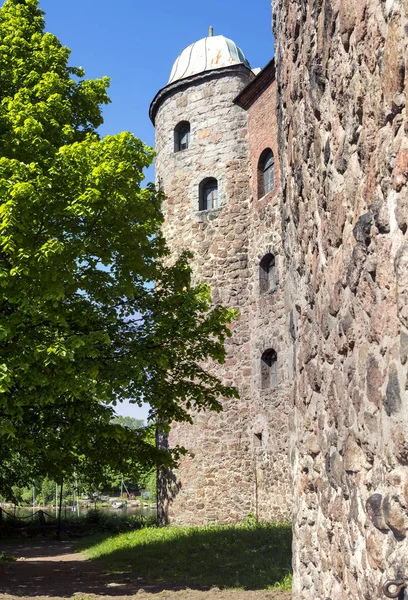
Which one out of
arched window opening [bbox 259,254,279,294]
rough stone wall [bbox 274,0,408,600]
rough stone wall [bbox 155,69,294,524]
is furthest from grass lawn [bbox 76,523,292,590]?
arched window opening [bbox 259,254,279,294]

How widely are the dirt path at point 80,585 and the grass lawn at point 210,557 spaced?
0.39 meters

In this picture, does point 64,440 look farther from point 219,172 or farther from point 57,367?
point 219,172

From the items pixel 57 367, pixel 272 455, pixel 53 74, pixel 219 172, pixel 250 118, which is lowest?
pixel 272 455

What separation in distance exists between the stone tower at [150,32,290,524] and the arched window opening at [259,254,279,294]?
3 cm

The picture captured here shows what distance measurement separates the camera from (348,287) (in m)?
3.33

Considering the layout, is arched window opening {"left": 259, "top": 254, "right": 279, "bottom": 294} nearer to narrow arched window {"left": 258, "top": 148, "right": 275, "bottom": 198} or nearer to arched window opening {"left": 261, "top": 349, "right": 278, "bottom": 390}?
arched window opening {"left": 261, "top": 349, "right": 278, "bottom": 390}

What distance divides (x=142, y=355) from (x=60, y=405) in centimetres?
159

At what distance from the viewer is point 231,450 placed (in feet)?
59.5

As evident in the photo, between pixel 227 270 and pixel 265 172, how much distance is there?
302 cm

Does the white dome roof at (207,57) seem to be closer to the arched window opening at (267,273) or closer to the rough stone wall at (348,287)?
the arched window opening at (267,273)

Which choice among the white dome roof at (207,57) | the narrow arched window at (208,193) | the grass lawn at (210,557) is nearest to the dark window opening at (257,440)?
the grass lawn at (210,557)

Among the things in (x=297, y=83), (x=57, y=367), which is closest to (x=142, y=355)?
(x=57, y=367)

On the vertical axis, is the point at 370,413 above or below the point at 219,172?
below

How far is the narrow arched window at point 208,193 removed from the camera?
20.2m
